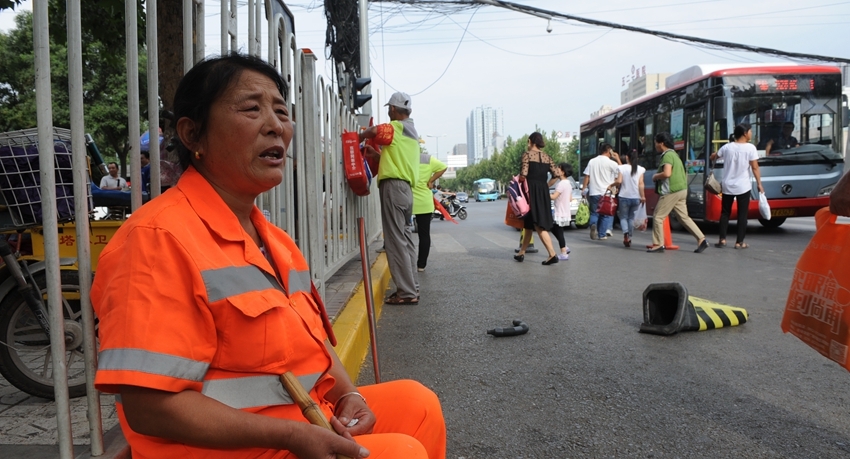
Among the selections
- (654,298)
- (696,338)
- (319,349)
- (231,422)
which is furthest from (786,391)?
(231,422)

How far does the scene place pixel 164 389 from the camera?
1.25 m

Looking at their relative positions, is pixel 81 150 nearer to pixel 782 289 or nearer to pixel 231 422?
pixel 231 422

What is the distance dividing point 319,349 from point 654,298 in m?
3.89

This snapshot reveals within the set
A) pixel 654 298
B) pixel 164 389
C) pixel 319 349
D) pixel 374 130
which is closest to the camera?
pixel 164 389

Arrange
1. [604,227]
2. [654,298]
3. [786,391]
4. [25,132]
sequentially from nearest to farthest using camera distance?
[25,132] < [786,391] < [654,298] < [604,227]

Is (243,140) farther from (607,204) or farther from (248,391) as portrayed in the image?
(607,204)

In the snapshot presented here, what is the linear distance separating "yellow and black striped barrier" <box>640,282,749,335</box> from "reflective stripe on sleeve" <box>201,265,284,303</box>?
149 inches

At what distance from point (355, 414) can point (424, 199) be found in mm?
5643

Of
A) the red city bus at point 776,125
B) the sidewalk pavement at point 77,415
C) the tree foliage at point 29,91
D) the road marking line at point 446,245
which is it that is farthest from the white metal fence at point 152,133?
the tree foliage at point 29,91

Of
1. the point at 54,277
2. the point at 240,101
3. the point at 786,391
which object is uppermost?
the point at 240,101

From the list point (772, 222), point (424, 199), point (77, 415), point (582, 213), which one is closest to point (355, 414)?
point (77, 415)

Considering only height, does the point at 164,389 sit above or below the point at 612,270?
above

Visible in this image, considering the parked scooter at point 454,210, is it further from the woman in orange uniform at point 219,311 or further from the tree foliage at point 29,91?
the woman in orange uniform at point 219,311

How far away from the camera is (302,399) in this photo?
1.45m
